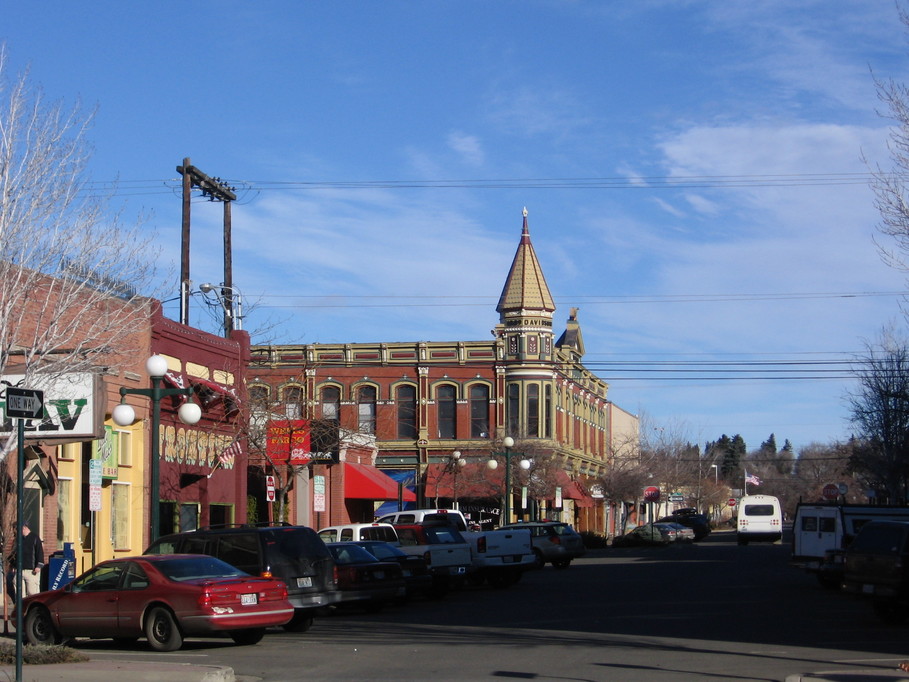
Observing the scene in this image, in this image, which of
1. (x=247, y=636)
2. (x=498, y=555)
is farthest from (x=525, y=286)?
(x=247, y=636)

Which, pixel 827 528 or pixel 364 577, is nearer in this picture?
pixel 364 577

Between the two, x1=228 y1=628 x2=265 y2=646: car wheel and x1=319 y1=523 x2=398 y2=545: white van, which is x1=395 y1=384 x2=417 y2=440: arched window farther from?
x1=228 y1=628 x2=265 y2=646: car wheel

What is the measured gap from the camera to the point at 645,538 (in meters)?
59.2

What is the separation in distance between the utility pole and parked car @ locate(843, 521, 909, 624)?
2291 centimetres

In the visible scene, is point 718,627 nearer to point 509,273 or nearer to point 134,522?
point 134,522

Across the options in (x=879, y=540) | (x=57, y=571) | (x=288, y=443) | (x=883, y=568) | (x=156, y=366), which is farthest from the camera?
(x=288, y=443)

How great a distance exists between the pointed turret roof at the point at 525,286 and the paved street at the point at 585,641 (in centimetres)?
3301

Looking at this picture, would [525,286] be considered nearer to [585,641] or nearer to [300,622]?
[300,622]

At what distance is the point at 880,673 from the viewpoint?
12.5 metres

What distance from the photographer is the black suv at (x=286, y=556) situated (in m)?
18.1

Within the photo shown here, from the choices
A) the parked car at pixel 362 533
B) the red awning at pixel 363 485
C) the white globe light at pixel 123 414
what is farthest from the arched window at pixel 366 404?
the white globe light at pixel 123 414

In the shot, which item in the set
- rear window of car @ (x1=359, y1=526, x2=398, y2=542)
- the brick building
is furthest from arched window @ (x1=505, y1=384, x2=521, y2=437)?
rear window of car @ (x1=359, y1=526, x2=398, y2=542)

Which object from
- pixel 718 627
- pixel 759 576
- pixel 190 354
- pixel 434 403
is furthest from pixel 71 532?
pixel 434 403

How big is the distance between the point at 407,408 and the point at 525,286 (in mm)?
8615
